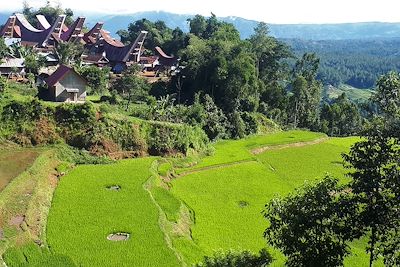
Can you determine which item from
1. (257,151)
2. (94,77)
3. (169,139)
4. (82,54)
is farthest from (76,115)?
(82,54)

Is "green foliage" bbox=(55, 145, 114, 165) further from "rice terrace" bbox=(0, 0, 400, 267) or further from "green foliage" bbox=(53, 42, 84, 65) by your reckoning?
"green foliage" bbox=(53, 42, 84, 65)

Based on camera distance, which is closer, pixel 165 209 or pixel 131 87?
pixel 165 209

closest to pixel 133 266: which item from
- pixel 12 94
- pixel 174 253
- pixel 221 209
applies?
pixel 174 253

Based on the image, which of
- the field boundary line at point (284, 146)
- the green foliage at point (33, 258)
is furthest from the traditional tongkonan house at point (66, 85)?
the green foliage at point (33, 258)

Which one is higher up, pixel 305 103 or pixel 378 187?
pixel 378 187

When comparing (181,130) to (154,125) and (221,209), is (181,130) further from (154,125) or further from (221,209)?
(221,209)

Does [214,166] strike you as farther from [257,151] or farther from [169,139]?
[257,151]

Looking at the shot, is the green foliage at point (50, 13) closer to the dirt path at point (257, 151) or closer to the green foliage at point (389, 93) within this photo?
the dirt path at point (257, 151)
